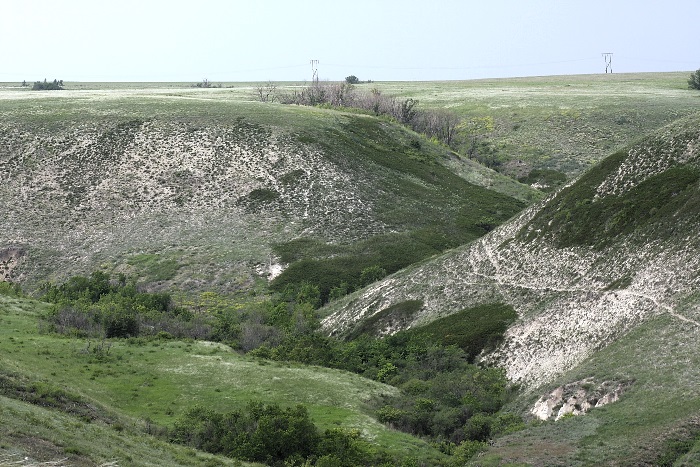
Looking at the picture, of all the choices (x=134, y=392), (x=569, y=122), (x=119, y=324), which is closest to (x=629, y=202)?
(x=134, y=392)

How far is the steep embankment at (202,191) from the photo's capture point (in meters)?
91.4

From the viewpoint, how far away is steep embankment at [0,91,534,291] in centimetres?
9138

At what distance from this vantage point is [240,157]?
110 m

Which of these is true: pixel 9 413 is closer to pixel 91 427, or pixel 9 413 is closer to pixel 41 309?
pixel 91 427

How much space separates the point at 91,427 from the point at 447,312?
34.0 meters

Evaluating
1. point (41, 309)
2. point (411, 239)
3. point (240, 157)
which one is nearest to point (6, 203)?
point (240, 157)

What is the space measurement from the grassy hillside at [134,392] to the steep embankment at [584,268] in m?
11.6

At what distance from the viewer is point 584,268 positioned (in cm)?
5825

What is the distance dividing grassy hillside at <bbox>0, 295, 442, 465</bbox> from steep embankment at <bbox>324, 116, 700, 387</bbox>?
11592mm

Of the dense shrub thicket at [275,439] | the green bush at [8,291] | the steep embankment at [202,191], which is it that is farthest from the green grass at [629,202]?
the green bush at [8,291]

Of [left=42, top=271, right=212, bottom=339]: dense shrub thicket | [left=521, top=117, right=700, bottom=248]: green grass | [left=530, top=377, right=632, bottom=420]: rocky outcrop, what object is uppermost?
[left=521, top=117, right=700, bottom=248]: green grass

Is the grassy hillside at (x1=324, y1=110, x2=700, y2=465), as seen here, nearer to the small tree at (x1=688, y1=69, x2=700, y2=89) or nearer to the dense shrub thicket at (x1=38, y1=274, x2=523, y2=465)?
the dense shrub thicket at (x1=38, y1=274, x2=523, y2=465)

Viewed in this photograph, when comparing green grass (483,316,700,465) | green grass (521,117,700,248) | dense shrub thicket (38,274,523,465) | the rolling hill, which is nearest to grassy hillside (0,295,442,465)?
the rolling hill

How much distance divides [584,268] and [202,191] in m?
57.5
